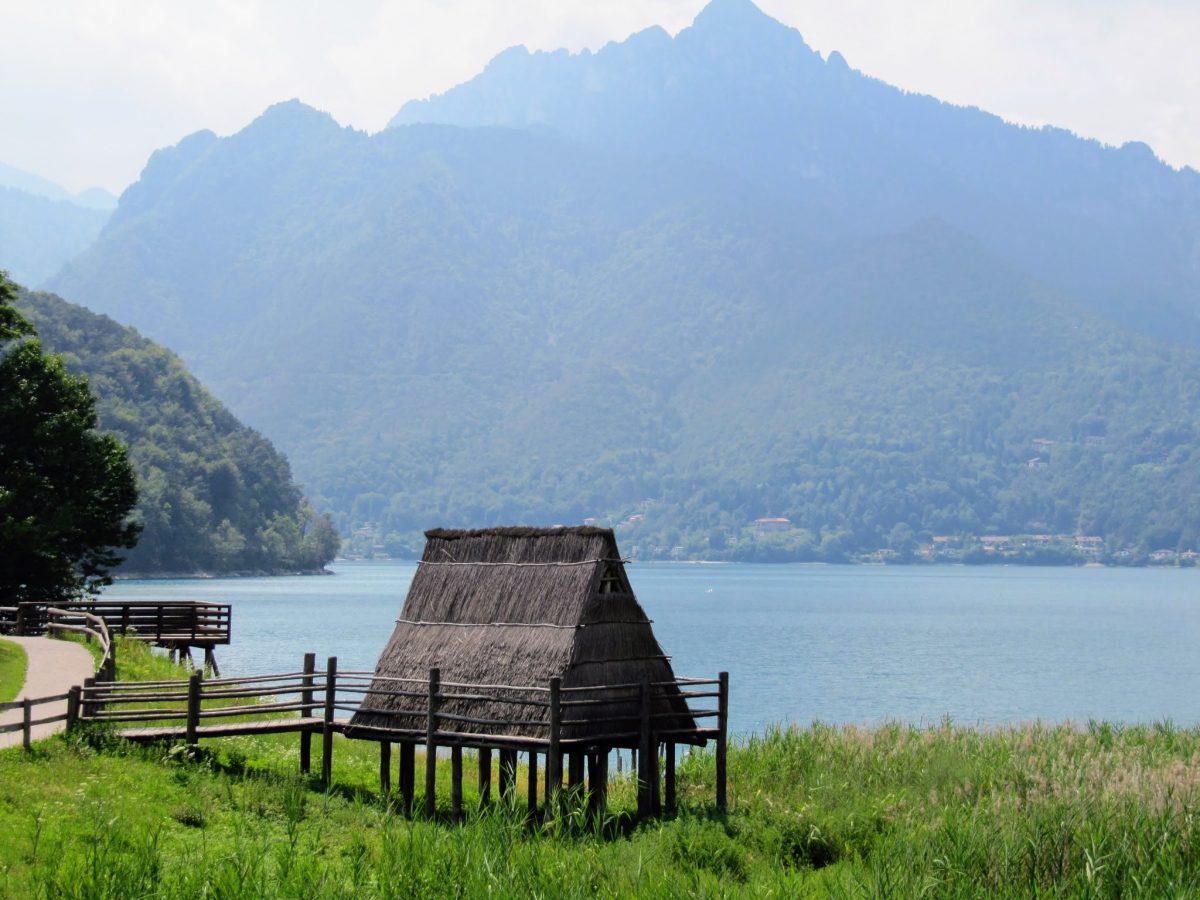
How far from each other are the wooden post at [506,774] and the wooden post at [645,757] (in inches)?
89.7

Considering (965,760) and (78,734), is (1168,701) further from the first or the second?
(78,734)

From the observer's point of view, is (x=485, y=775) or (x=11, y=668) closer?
(x=485, y=775)

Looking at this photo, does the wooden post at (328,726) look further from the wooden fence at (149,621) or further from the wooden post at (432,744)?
the wooden fence at (149,621)

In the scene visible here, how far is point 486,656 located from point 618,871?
23.4 ft

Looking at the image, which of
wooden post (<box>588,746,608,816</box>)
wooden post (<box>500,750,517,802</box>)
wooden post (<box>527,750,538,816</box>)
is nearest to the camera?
wooden post (<box>588,746,608,816</box>)

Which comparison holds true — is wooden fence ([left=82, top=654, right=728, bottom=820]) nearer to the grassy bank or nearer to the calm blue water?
the grassy bank

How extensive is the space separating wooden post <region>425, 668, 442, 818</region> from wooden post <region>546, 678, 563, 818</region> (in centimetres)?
232

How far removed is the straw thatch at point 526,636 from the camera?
87.4 feet

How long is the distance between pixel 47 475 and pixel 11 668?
14453 mm

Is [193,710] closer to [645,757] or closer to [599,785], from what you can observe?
[599,785]

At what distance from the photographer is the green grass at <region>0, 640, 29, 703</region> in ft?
100

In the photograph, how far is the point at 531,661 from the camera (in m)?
27.0

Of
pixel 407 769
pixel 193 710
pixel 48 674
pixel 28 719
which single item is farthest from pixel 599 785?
pixel 48 674

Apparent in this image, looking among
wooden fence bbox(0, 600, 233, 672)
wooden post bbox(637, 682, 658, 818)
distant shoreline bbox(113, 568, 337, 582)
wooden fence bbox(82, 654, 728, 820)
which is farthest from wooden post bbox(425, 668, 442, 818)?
distant shoreline bbox(113, 568, 337, 582)
